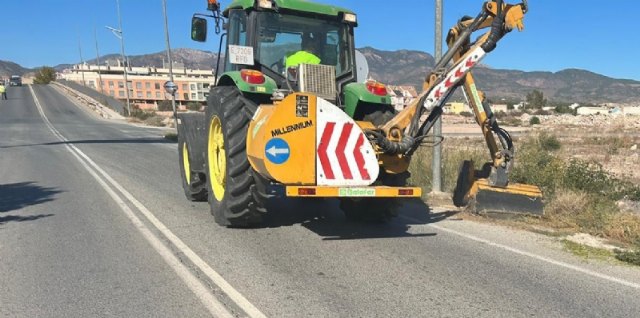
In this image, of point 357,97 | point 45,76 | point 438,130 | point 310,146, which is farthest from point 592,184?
point 45,76

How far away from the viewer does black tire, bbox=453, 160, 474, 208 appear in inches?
278

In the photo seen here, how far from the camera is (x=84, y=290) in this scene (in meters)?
4.32

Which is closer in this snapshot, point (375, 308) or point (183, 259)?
point (375, 308)

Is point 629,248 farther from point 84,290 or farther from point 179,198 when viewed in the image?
point 179,198

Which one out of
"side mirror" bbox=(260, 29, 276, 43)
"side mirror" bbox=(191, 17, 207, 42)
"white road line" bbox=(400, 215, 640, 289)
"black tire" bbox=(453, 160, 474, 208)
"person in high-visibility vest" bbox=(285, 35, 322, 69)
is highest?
"side mirror" bbox=(191, 17, 207, 42)

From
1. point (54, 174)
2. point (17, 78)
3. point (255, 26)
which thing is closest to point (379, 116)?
point (255, 26)

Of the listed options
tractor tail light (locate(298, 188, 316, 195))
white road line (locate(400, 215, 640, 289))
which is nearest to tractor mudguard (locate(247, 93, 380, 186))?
tractor tail light (locate(298, 188, 316, 195))

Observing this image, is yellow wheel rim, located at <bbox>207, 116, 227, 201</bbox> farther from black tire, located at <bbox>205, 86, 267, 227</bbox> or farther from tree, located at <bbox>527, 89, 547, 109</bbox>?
tree, located at <bbox>527, 89, 547, 109</bbox>

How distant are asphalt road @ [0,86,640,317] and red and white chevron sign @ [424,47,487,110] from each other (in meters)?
1.65

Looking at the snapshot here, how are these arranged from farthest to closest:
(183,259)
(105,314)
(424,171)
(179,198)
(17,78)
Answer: (17,78), (424,171), (179,198), (183,259), (105,314)

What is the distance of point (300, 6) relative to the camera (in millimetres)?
6715

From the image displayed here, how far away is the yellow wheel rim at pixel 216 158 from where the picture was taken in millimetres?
6812

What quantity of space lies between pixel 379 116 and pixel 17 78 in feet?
339

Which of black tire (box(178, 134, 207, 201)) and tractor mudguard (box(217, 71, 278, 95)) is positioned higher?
tractor mudguard (box(217, 71, 278, 95))
